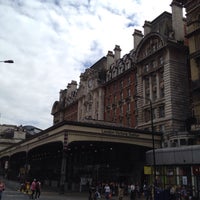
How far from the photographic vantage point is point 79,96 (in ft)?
292

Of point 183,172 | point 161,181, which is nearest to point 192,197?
point 183,172

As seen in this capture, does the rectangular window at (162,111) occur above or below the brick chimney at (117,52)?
below

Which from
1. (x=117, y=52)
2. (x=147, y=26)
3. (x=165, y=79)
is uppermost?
(x=117, y=52)

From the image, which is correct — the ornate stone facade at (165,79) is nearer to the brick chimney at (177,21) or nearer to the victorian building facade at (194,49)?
the brick chimney at (177,21)

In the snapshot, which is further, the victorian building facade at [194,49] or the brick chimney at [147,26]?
the brick chimney at [147,26]

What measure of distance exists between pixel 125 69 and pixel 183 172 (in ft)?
119

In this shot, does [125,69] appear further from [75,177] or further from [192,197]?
[192,197]

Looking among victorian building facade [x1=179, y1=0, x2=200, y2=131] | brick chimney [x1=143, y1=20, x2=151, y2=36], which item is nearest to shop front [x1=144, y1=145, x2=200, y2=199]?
victorian building facade [x1=179, y1=0, x2=200, y2=131]

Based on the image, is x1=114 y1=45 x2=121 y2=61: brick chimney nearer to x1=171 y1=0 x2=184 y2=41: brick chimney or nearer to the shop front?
x1=171 y1=0 x2=184 y2=41: brick chimney

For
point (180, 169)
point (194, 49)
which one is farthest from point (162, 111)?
point (180, 169)

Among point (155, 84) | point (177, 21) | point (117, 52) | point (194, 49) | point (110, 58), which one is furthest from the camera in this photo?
point (110, 58)

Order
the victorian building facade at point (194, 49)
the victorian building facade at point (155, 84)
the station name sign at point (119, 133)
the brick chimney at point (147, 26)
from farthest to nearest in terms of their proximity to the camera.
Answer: the brick chimney at point (147, 26) → the victorian building facade at point (155, 84) → the victorian building facade at point (194, 49) → the station name sign at point (119, 133)

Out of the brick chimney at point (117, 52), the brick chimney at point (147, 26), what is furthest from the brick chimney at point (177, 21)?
the brick chimney at point (117, 52)

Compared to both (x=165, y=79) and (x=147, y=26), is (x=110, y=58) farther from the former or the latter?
(x=165, y=79)
